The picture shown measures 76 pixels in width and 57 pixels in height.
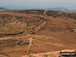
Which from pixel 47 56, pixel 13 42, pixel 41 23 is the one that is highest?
pixel 41 23

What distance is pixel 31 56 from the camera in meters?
10.9

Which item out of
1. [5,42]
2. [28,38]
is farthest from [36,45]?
[5,42]

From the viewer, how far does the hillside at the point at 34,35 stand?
1238cm

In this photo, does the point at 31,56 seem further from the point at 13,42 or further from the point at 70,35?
the point at 70,35

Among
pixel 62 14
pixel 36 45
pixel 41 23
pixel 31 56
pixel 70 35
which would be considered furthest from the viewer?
pixel 62 14

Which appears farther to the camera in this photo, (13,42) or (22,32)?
(22,32)

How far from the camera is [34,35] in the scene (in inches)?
559

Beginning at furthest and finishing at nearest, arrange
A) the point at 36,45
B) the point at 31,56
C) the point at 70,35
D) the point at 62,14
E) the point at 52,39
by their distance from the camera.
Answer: the point at 62,14 < the point at 70,35 < the point at 52,39 < the point at 36,45 < the point at 31,56

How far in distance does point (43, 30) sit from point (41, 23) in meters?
1.87

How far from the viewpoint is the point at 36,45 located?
12734mm

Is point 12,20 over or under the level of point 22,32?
over

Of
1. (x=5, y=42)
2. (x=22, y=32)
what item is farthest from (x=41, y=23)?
(x=5, y=42)

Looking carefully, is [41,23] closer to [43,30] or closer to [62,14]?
[43,30]

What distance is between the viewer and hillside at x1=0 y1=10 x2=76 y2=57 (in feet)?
40.6
